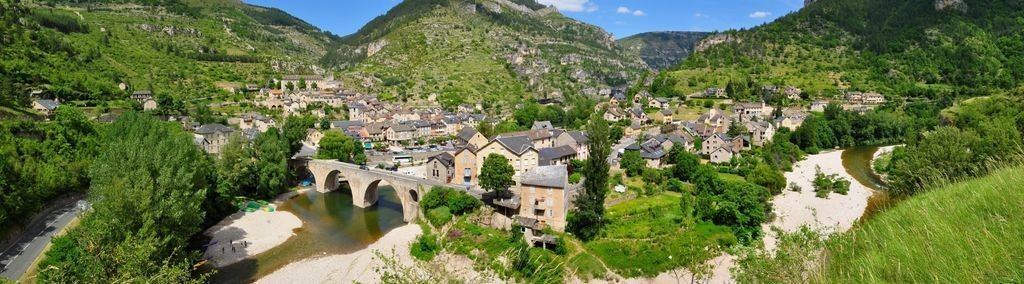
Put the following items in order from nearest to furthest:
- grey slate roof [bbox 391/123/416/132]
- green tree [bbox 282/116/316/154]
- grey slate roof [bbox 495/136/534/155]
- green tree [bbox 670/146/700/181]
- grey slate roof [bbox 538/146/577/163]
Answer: grey slate roof [bbox 495/136/534/155]
green tree [bbox 670/146/700/181]
grey slate roof [bbox 538/146/577/163]
green tree [bbox 282/116/316/154]
grey slate roof [bbox 391/123/416/132]

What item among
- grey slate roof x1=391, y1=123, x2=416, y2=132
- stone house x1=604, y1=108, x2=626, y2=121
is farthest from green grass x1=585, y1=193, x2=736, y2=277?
grey slate roof x1=391, y1=123, x2=416, y2=132

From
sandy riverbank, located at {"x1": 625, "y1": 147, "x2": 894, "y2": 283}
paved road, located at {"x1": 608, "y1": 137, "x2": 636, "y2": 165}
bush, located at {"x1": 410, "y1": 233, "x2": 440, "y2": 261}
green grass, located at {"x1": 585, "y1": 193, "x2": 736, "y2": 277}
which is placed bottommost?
sandy riverbank, located at {"x1": 625, "y1": 147, "x2": 894, "y2": 283}

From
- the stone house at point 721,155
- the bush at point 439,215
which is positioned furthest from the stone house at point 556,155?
the stone house at point 721,155

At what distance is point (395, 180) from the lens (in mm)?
43500

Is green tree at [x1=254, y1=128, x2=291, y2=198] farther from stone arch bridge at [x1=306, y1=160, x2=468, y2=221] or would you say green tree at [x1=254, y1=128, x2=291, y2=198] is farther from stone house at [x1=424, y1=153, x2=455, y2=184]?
stone house at [x1=424, y1=153, x2=455, y2=184]

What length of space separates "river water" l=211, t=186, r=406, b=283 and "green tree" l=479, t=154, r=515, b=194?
30.7 ft

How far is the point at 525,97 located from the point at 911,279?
125277mm

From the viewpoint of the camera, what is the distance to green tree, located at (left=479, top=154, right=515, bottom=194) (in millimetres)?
35938

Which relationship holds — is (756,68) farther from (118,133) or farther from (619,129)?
(118,133)

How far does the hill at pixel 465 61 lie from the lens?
129 metres

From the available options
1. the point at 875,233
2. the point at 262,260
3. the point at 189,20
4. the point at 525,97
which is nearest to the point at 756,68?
the point at 525,97

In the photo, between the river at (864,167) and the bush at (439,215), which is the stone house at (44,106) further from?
the river at (864,167)

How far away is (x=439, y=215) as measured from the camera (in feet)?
121

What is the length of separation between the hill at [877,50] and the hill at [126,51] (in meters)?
98.4
